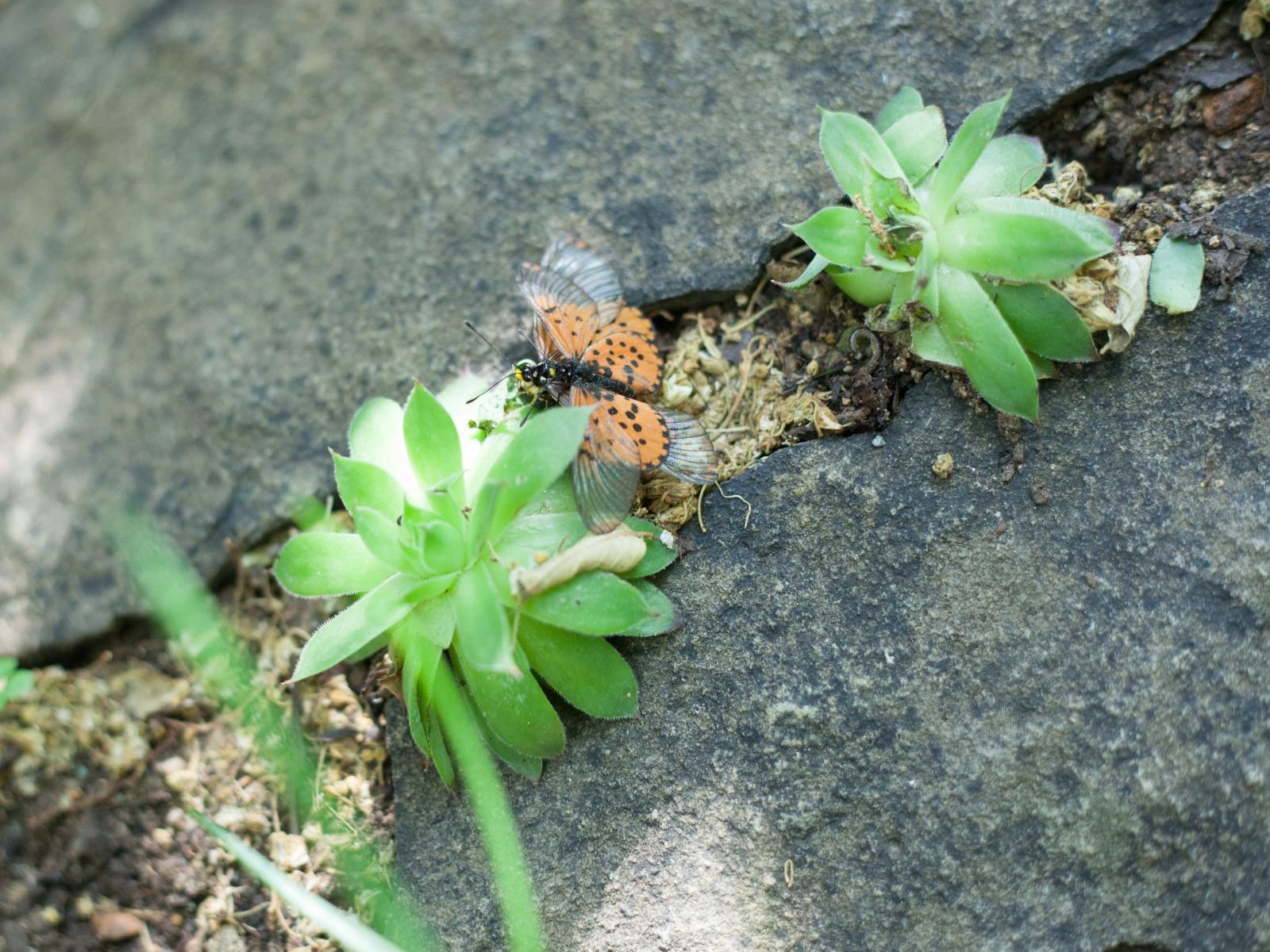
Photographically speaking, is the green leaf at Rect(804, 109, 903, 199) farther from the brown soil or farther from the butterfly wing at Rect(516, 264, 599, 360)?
the butterfly wing at Rect(516, 264, 599, 360)

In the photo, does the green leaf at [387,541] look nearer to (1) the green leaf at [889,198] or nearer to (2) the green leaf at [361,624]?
(2) the green leaf at [361,624]

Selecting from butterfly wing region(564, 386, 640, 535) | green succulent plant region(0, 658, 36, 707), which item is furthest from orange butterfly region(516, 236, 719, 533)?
green succulent plant region(0, 658, 36, 707)

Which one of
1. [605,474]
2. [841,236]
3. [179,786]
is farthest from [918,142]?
[179,786]

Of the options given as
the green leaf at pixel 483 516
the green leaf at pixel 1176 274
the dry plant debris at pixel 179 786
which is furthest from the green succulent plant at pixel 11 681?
the green leaf at pixel 1176 274

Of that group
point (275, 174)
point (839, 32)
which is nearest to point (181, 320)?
point (275, 174)

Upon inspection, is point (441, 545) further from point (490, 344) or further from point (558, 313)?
point (490, 344)

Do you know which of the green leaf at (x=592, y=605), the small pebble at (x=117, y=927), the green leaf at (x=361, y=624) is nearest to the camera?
the green leaf at (x=592, y=605)

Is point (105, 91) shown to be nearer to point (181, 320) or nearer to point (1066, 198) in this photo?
point (181, 320)
